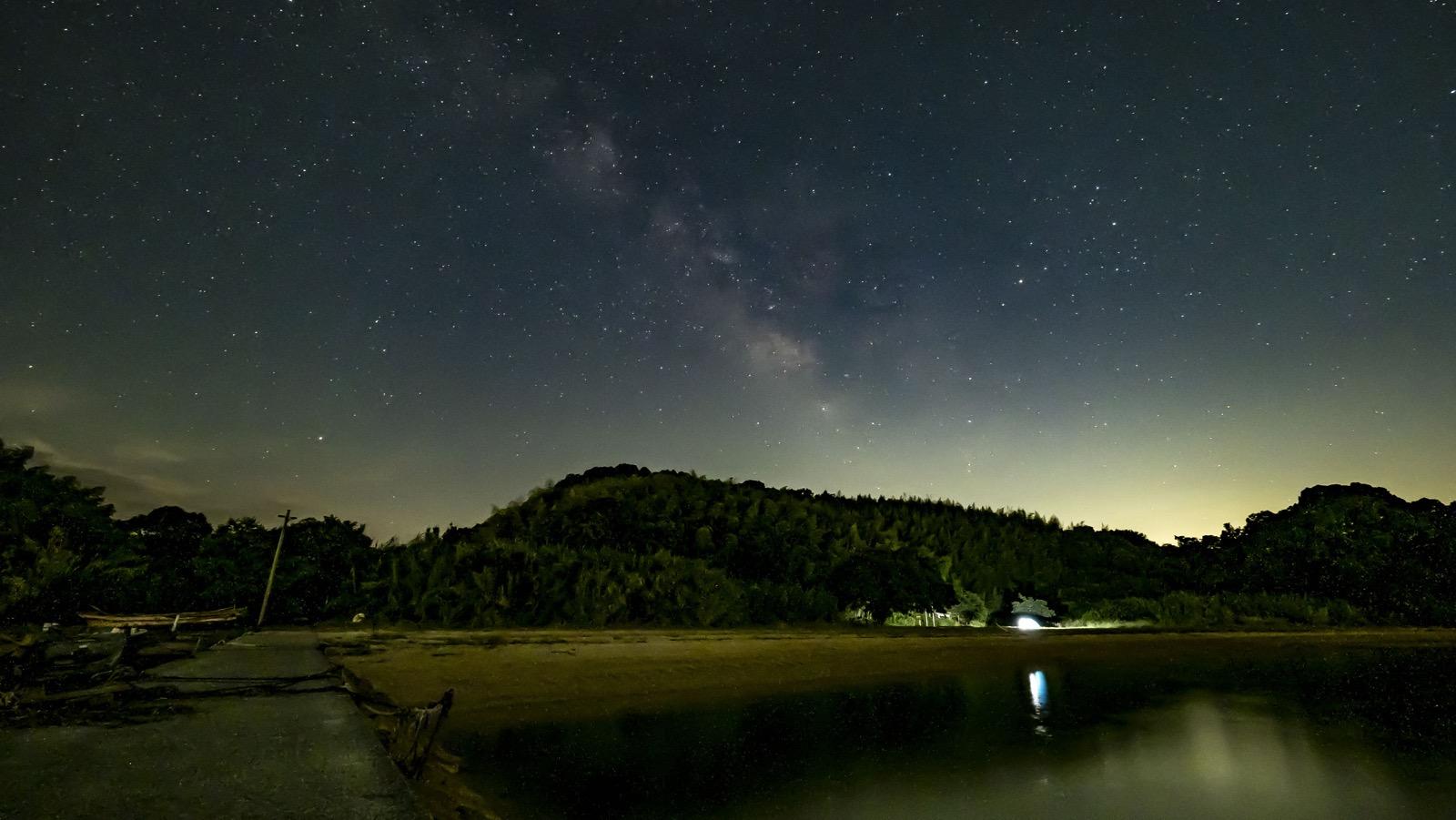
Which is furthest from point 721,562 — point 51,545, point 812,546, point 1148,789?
point 51,545

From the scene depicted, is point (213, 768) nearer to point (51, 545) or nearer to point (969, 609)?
point (51, 545)

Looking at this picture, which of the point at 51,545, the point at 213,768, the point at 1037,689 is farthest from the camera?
the point at 1037,689

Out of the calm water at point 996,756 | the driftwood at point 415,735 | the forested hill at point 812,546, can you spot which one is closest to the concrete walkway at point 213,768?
the driftwood at point 415,735

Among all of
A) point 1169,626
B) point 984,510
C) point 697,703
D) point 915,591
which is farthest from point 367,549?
point 984,510

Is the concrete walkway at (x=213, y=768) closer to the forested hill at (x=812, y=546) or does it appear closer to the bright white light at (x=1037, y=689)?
the bright white light at (x=1037, y=689)

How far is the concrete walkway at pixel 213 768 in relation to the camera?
2529 mm

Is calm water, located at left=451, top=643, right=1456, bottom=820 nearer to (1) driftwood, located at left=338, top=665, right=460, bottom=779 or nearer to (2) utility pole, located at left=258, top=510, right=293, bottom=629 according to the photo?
(1) driftwood, located at left=338, top=665, right=460, bottom=779

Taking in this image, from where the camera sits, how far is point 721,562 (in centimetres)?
2562

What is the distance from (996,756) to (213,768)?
882cm

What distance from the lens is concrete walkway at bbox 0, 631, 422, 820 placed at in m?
2.53

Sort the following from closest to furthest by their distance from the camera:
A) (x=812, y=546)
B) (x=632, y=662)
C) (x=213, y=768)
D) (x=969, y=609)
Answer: (x=213, y=768) < (x=632, y=662) < (x=969, y=609) < (x=812, y=546)

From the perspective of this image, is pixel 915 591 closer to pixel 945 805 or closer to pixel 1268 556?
pixel 945 805

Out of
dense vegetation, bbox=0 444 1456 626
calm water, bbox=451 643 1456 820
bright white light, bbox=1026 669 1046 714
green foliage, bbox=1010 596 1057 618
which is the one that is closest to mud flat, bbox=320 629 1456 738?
calm water, bbox=451 643 1456 820

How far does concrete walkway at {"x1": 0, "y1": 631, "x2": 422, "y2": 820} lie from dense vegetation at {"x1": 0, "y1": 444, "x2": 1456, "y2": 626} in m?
8.09
